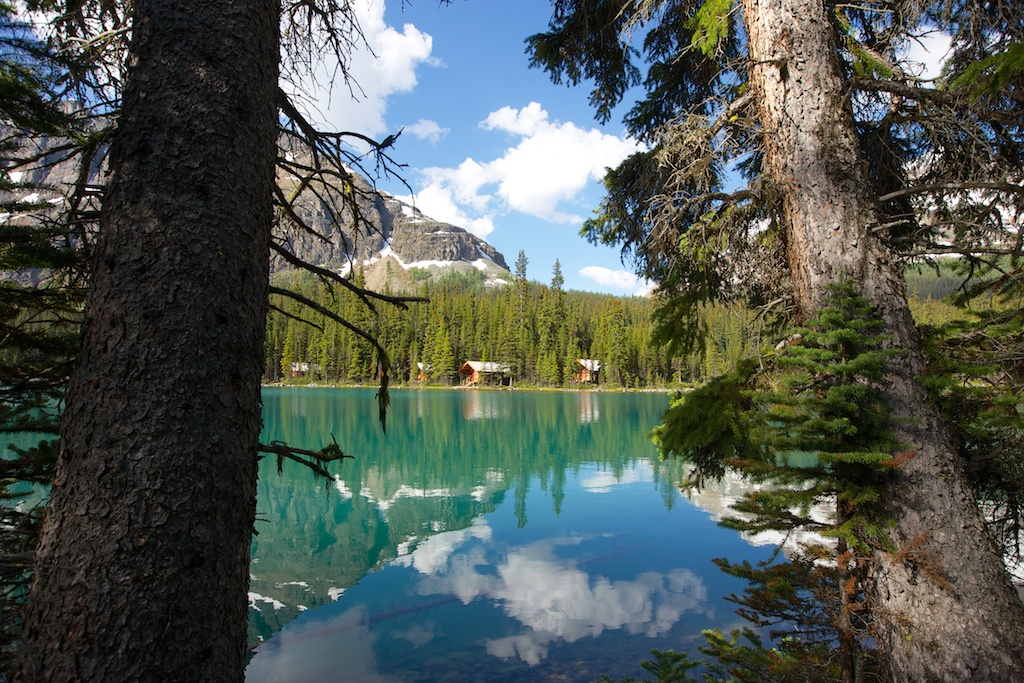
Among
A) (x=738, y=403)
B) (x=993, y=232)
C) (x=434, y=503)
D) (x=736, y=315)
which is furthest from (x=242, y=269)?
(x=434, y=503)

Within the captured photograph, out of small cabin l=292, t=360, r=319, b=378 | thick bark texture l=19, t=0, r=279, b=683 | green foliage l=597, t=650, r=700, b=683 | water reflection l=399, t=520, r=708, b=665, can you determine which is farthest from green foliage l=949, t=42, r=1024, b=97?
small cabin l=292, t=360, r=319, b=378

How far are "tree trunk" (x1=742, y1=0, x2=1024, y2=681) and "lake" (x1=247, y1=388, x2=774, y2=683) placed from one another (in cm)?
267

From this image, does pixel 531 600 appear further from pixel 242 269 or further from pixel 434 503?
pixel 242 269

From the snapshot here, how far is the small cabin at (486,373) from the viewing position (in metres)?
72.6

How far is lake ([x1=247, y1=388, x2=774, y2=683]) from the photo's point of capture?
5695mm

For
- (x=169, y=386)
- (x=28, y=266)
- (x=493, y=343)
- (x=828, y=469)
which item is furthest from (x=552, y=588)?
(x=493, y=343)

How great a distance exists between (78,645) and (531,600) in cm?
676

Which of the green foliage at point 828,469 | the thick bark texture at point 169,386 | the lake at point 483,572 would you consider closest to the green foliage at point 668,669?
the green foliage at point 828,469

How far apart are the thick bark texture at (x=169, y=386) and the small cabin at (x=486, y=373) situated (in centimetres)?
7064

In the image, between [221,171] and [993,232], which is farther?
[993,232]

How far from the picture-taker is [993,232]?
9.66 ft

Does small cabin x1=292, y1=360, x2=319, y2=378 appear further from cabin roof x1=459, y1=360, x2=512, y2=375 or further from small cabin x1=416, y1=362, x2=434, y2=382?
cabin roof x1=459, y1=360, x2=512, y2=375

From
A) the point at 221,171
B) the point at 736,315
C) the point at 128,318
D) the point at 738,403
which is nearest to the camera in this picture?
the point at 128,318

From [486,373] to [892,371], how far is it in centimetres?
7062
